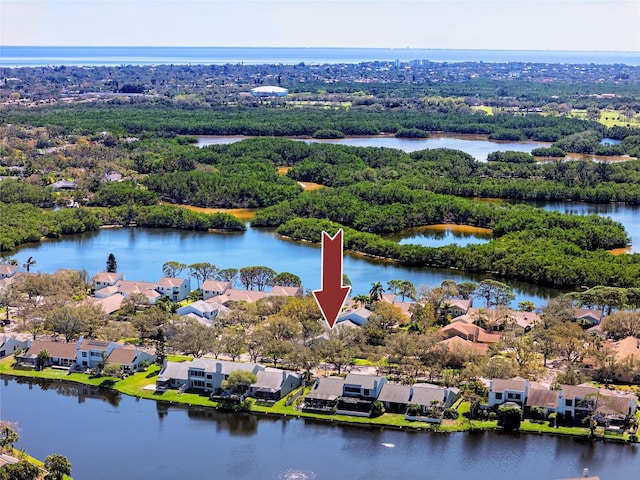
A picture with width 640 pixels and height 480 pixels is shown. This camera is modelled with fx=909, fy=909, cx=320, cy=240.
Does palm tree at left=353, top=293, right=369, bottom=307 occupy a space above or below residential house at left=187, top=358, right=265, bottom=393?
above

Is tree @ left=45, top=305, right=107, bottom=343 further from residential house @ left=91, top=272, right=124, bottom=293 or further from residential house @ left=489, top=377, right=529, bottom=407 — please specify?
residential house @ left=489, top=377, right=529, bottom=407

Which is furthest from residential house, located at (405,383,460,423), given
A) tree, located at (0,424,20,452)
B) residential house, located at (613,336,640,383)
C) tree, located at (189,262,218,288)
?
tree, located at (189,262,218,288)

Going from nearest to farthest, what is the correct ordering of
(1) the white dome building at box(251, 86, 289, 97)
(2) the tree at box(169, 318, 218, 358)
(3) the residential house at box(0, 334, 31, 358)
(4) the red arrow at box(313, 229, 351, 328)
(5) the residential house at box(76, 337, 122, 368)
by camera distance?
(4) the red arrow at box(313, 229, 351, 328)
(5) the residential house at box(76, 337, 122, 368)
(2) the tree at box(169, 318, 218, 358)
(3) the residential house at box(0, 334, 31, 358)
(1) the white dome building at box(251, 86, 289, 97)

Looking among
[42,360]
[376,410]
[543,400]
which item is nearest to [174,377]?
[42,360]

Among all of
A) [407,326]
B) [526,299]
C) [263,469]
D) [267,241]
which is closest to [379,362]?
[407,326]

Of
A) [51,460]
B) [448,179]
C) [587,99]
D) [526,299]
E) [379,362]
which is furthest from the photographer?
[587,99]

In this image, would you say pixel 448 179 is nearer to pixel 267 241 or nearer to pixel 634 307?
pixel 267 241
